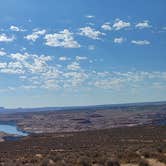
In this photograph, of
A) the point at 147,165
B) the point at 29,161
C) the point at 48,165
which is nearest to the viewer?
the point at 147,165

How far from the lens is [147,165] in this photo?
80.8 ft

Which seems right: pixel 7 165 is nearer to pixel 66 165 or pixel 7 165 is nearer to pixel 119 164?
pixel 66 165

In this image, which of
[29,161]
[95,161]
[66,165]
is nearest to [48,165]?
[66,165]

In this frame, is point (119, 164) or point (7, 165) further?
point (7, 165)

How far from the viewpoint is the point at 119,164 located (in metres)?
25.2

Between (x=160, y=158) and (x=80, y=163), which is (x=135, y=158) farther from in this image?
(x=80, y=163)

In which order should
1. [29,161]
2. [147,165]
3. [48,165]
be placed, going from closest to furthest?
[147,165], [48,165], [29,161]

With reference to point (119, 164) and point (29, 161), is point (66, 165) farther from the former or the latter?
point (29, 161)

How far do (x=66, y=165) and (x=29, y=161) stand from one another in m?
6.15

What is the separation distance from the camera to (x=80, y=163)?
2645cm

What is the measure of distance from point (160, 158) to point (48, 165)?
23.2 ft

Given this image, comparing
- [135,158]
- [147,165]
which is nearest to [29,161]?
[135,158]

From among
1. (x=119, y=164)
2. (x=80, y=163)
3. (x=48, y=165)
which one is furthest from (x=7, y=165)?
(x=119, y=164)

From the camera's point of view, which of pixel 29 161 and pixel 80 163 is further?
pixel 29 161
